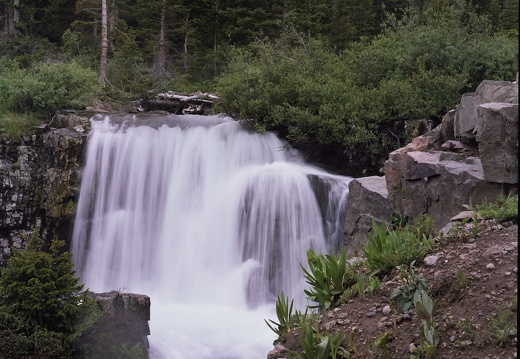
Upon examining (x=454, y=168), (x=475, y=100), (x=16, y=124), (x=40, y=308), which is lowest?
(x=40, y=308)

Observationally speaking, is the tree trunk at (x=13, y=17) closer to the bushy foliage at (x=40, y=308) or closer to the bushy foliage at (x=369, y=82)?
the bushy foliage at (x=369, y=82)

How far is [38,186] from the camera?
14.4 m

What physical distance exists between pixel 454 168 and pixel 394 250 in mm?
3410

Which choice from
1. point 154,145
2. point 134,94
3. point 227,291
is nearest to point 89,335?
point 227,291

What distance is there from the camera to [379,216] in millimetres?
10766

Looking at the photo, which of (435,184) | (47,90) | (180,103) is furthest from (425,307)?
(180,103)

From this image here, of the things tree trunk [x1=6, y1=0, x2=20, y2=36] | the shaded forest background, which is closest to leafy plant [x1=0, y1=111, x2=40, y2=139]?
the shaded forest background

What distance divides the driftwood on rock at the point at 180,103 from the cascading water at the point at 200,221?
10.8ft

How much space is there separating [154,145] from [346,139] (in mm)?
4739

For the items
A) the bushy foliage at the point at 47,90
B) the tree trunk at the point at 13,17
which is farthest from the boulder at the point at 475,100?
the tree trunk at the point at 13,17

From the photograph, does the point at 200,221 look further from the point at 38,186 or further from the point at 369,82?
the point at 369,82

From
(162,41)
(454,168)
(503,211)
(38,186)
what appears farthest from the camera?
(162,41)

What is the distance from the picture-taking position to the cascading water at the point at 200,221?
1187 centimetres

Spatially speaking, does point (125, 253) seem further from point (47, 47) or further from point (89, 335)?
point (47, 47)
